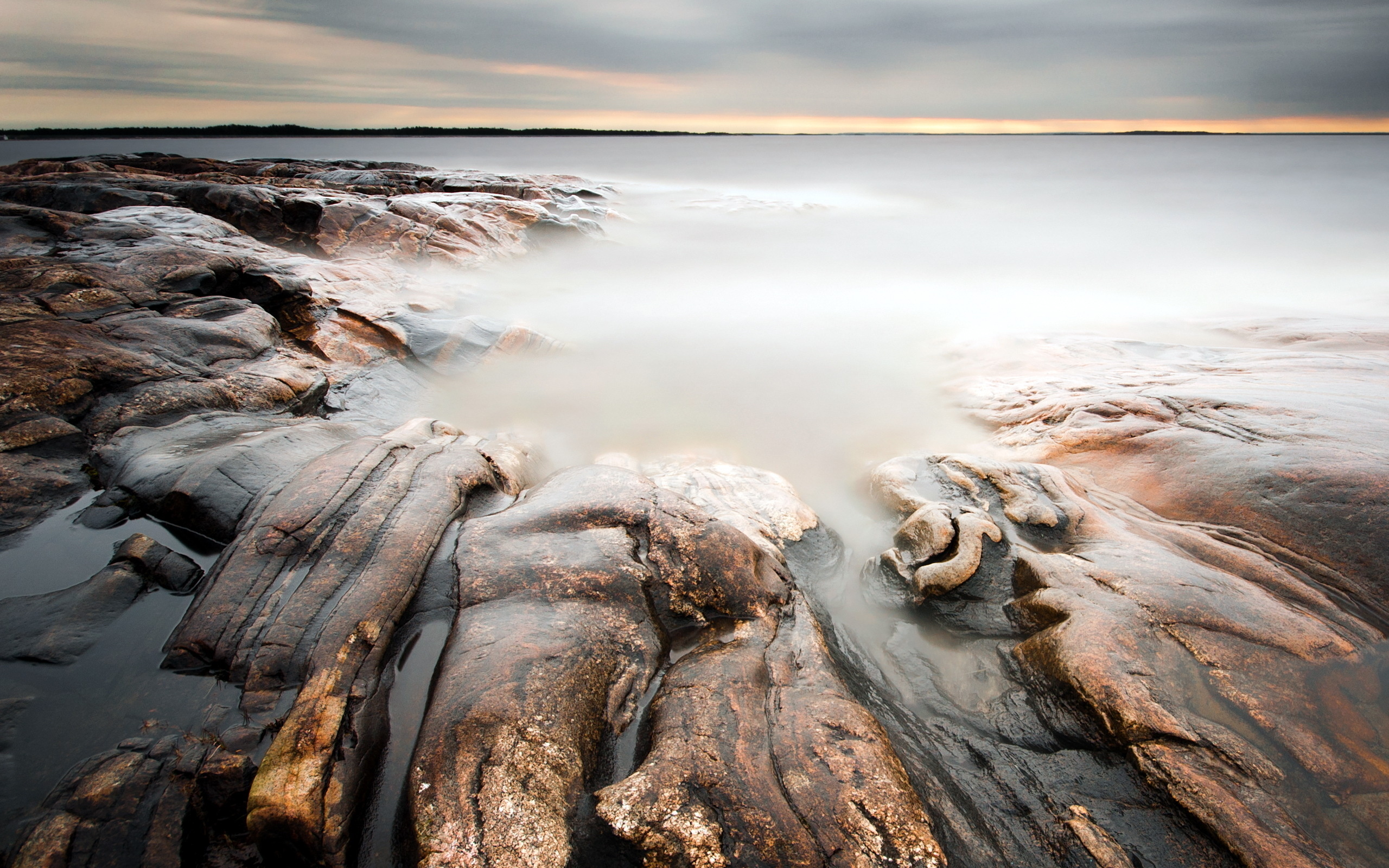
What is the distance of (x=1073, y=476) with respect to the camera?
6281 mm

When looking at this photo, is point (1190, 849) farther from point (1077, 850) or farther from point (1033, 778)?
point (1033, 778)

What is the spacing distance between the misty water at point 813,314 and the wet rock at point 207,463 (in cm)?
36

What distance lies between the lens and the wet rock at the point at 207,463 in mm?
4512

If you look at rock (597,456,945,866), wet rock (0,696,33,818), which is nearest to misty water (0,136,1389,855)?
wet rock (0,696,33,818)

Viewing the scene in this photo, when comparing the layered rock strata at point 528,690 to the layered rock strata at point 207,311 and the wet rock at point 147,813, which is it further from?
the layered rock strata at point 207,311

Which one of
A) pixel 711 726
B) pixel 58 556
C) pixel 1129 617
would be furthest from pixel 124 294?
pixel 1129 617

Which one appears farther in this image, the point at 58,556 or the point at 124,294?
the point at 124,294

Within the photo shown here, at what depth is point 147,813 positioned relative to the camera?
2.65 m

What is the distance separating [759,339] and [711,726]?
1142 cm

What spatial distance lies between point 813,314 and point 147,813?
613 inches

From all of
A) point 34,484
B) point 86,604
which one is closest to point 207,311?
point 34,484

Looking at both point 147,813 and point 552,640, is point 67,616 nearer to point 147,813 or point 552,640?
point 147,813

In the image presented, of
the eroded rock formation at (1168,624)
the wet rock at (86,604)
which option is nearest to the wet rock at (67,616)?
the wet rock at (86,604)

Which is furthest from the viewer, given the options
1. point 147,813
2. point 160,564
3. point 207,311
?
point 207,311
